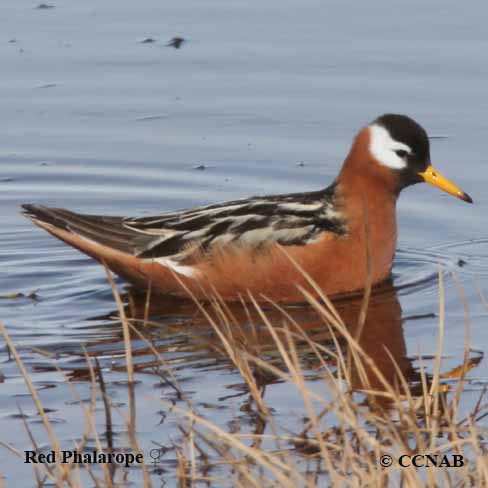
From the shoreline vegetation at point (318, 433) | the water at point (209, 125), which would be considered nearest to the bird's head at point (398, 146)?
the water at point (209, 125)

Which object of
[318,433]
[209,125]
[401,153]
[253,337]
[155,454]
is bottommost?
[155,454]

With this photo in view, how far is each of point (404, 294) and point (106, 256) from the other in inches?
90.0

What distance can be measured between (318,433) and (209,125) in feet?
26.4

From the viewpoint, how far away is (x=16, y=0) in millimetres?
16938

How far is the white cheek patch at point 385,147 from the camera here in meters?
11.4

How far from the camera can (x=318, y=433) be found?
6.30 m

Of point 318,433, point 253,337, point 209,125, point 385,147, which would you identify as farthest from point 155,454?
point 209,125

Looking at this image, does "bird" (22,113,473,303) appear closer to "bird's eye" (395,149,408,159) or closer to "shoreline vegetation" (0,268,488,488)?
"bird's eye" (395,149,408,159)

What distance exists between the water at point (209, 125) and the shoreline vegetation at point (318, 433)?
90cm

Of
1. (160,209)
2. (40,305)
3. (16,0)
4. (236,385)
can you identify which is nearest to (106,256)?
(40,305)

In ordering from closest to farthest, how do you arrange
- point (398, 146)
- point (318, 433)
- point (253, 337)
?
point (318, 433), point (253, 337), point (398, 146)

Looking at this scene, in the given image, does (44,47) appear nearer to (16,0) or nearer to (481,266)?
(16,0)

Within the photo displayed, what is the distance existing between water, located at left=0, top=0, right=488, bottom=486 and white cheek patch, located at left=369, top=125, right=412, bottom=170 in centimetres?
85

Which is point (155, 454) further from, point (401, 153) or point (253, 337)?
point (401, 153)
